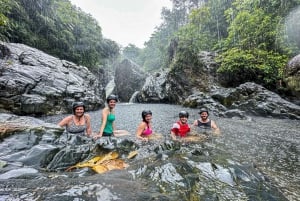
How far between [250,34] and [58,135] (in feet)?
71.4

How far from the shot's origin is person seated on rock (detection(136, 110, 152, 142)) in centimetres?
711

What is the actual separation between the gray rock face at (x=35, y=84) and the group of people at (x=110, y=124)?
7.74 meters

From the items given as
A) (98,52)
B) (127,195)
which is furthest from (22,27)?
(127,195)

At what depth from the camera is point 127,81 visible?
35.7m

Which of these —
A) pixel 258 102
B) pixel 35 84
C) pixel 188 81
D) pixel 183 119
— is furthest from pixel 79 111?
pixel 188 81

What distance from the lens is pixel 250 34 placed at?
21359 mm

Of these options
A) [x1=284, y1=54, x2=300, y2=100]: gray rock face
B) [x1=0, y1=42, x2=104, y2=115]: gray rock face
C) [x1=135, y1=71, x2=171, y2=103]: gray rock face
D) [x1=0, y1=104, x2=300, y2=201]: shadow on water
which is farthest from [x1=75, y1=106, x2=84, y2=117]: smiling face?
[x1=135, y1=71, x2=171, y2=103]: gray rock face

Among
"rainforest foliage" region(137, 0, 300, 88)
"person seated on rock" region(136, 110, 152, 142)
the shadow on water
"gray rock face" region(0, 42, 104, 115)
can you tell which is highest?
"rainforest foliage" region(137, 0, 300, 88)

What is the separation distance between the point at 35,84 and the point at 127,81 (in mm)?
22457

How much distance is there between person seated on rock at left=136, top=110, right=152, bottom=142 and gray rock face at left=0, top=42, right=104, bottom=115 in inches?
344

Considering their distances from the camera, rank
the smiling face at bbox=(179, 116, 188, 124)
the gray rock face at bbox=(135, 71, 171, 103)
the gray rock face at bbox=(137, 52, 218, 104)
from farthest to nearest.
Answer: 1. the gray rock face at bbox=(135, 71, 171, 103)
2. the gray rock face at bbox=(137, 52, 218, 104)
3. the smiling face at bbox=(179, 116, 188, 124)

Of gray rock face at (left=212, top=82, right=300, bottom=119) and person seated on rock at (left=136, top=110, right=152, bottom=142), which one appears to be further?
gray rock face at (left=212, top=82, right=300, bottom=119)

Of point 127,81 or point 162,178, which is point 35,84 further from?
point 127,81

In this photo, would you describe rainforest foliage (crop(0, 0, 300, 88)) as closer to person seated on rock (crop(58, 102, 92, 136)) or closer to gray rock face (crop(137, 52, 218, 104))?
gray rock face (crop(137, 52, 218, 104))
